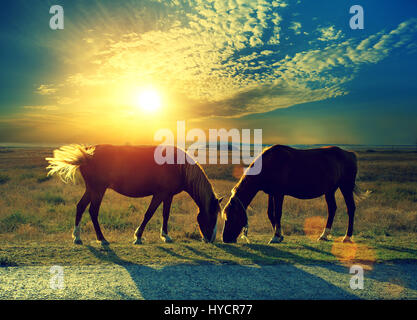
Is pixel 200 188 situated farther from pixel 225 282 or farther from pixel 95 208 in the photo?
pixel 225 282

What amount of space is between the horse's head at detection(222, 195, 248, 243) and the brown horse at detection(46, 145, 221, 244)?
336mm

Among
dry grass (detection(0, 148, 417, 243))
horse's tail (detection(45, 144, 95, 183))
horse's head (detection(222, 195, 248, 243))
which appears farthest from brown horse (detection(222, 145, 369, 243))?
horse's tail (detection(45, 144, 95, 183))

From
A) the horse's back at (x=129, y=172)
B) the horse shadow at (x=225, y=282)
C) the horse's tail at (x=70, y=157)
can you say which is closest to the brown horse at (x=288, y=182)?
the horse's back at (x=129, y=172)

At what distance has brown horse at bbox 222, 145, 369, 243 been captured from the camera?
782 centimetres

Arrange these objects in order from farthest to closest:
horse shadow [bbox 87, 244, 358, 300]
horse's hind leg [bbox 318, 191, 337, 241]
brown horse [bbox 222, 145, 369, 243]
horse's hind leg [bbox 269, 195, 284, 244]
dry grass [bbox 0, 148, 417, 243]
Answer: dry grass [bbox 0, 148, 417, 243] → horse's hind leg [bbox 318, 191, 337, 241] → brown horse [bbox 222, 145, 369, 243] → horse's hind leg [bbox 269, 195, 284, 244] → horse shadow [bbox 87, 244, 358, 300]

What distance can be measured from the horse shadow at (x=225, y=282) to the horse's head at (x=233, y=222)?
6.46 feet

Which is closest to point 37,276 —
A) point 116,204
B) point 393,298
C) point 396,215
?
point 393,298

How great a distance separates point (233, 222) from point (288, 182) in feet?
6.69

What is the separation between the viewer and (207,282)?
14.9 feet

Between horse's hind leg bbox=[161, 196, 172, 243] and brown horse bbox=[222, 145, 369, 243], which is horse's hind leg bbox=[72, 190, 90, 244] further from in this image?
brown horse bbox=[222, 145, 369, 243]

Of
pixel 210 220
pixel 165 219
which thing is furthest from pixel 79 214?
pixel 210 220

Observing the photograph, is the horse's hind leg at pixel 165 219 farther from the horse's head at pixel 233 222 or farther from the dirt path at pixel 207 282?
the dirt path at pixel 207 282
